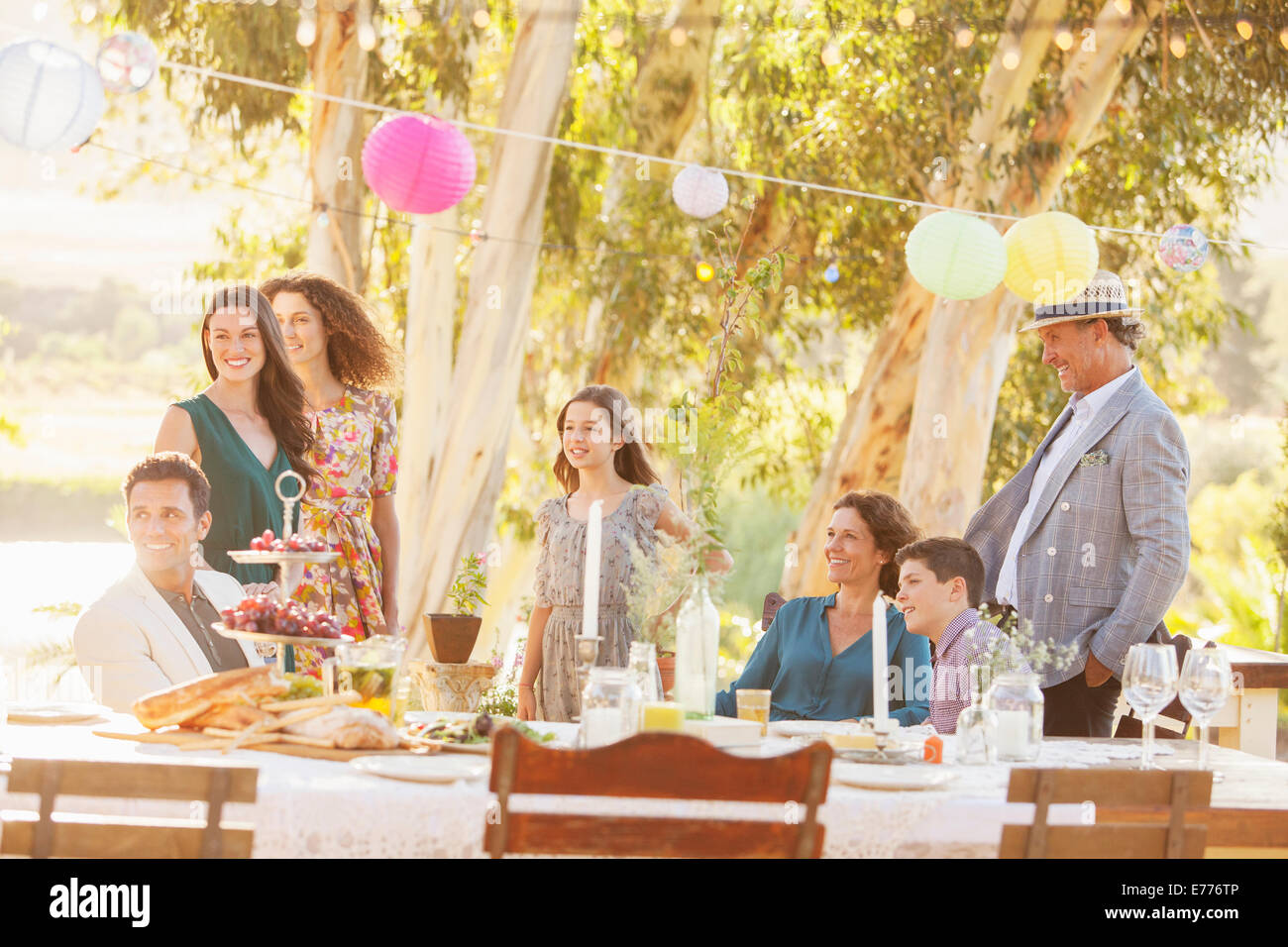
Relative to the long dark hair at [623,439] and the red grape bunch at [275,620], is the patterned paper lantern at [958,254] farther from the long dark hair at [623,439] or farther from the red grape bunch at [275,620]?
the red grape bunch at [275,620]

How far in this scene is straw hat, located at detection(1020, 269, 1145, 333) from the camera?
11.2 ft

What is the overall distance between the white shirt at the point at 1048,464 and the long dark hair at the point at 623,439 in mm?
900

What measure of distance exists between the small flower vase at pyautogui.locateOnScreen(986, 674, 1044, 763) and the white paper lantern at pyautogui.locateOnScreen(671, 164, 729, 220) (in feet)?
10.8

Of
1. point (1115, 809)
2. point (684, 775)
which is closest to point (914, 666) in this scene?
point (1115, 809)

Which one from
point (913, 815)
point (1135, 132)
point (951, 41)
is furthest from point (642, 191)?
point (913, 815)

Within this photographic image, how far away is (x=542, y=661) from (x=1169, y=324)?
6.02 m

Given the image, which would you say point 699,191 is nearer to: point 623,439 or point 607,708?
point 623,439

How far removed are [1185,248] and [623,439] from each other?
2.35 m

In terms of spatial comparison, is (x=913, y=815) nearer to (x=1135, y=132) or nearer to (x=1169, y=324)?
(x=1135, y=132)

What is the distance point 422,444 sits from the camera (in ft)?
24.8

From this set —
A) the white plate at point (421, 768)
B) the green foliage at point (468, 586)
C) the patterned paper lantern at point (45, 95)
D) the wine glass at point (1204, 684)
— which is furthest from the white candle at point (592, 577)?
the patterned paper lantern at point (45, 95)

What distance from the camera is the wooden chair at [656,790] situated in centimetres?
180

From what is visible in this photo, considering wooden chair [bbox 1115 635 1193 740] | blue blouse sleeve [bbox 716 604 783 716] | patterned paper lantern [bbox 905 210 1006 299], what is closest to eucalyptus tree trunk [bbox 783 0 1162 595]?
patterned paper lantern [bbox 905 210 1006 299]
